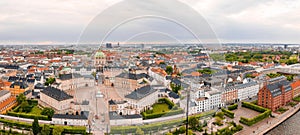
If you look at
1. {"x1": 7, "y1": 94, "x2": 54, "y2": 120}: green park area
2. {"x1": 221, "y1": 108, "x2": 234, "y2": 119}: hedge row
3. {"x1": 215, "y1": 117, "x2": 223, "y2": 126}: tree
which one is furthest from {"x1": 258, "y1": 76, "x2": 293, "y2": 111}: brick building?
{"x1": 7, "y1": 94, "x2": 54, "y2": 120}: green park area

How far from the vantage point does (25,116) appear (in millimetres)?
3840

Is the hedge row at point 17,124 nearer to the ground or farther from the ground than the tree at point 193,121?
nearer to the ground

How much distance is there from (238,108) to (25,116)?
414 cm

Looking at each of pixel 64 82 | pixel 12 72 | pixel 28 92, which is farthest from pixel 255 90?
pixel 12 72

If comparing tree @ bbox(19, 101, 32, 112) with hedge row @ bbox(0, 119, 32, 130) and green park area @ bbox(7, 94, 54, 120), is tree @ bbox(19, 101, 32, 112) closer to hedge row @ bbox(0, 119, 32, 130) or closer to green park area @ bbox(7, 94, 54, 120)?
green park area @ bbox(7, 94, 54, 120)

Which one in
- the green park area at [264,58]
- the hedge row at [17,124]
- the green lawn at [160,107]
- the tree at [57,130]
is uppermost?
the green park area at [264,58]

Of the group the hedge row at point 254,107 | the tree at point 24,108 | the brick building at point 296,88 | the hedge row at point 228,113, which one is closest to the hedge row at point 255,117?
the hedge row at point 254,107

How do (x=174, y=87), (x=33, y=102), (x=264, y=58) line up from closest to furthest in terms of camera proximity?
(x=33, y=102), (x=174, y=87), (x=264, y=58)

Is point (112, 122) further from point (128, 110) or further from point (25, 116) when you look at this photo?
point (25, 116)

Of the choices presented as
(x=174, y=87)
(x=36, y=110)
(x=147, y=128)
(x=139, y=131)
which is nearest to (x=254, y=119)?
(x=174, y=87)

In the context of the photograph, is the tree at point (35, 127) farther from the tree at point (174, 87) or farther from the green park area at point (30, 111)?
the tree at point (174, 87)

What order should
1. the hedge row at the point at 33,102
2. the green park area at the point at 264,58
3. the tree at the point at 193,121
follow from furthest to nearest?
the green park area at the point at 264,58
the hedge row at the point at 33,102
the tree at the point at 193,121

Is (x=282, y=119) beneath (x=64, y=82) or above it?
beneath

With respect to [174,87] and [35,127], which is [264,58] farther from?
[35,127]
